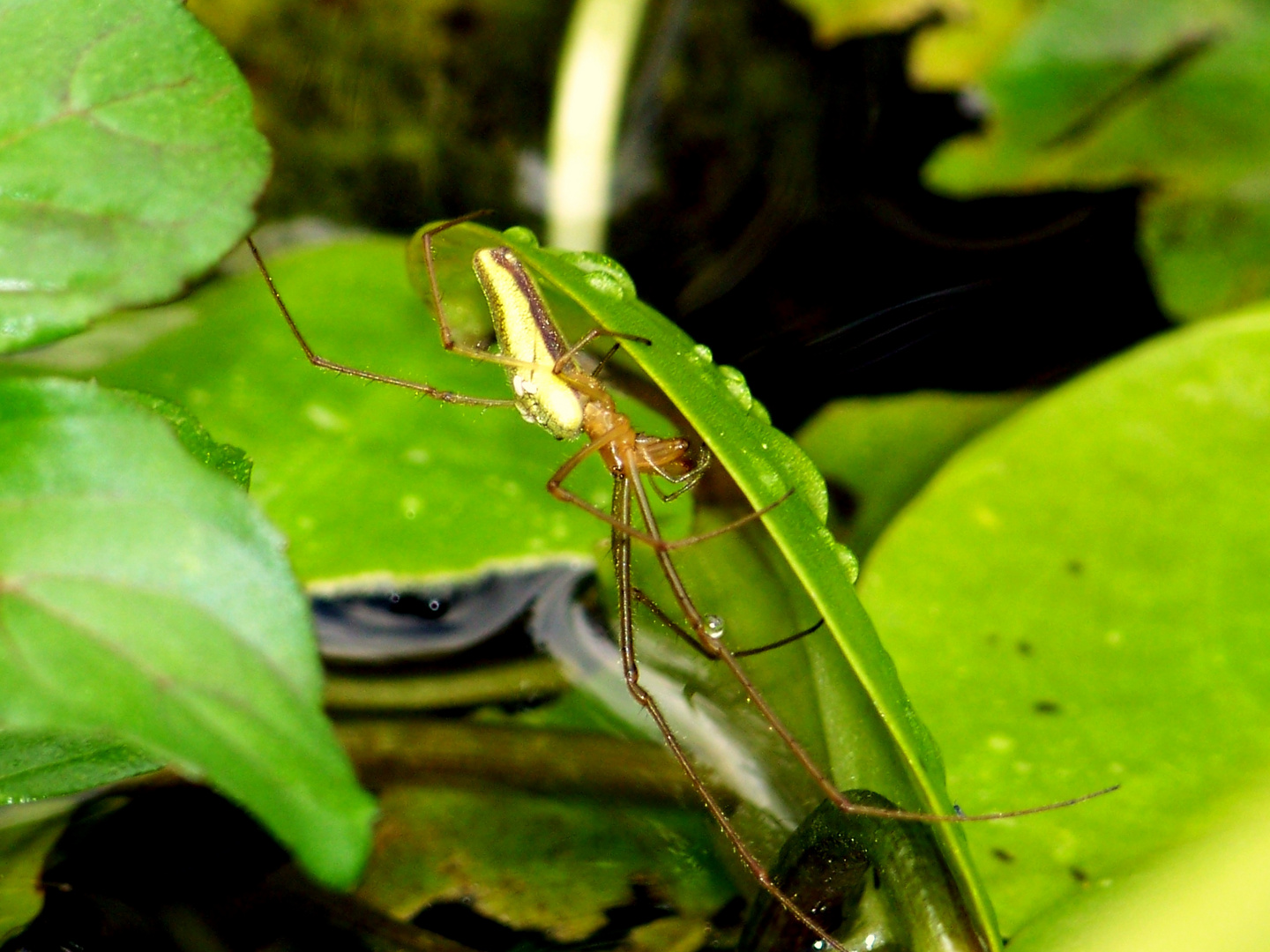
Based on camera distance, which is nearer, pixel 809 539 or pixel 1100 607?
pixel 809 539

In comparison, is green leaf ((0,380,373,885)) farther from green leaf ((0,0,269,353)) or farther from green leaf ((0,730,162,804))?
green leaf ((0,730,162,804))

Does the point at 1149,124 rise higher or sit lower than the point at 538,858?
higher

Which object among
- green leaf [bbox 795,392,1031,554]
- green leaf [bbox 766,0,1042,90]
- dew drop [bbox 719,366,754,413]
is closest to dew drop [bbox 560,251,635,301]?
dew drop [bbox 719,366,754,413]

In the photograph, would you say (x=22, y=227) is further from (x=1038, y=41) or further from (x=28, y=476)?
(x=1038, y=41)

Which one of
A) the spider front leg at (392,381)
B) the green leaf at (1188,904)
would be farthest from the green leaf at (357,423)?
the green leaf at (1188,904)

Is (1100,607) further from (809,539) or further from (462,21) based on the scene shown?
(462,21)

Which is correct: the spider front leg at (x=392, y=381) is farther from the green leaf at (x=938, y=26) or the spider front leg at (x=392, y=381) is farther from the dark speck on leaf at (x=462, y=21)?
the green leaf at (x=938, y=26)

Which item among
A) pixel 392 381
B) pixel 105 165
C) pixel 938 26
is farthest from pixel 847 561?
pixel 938 26
